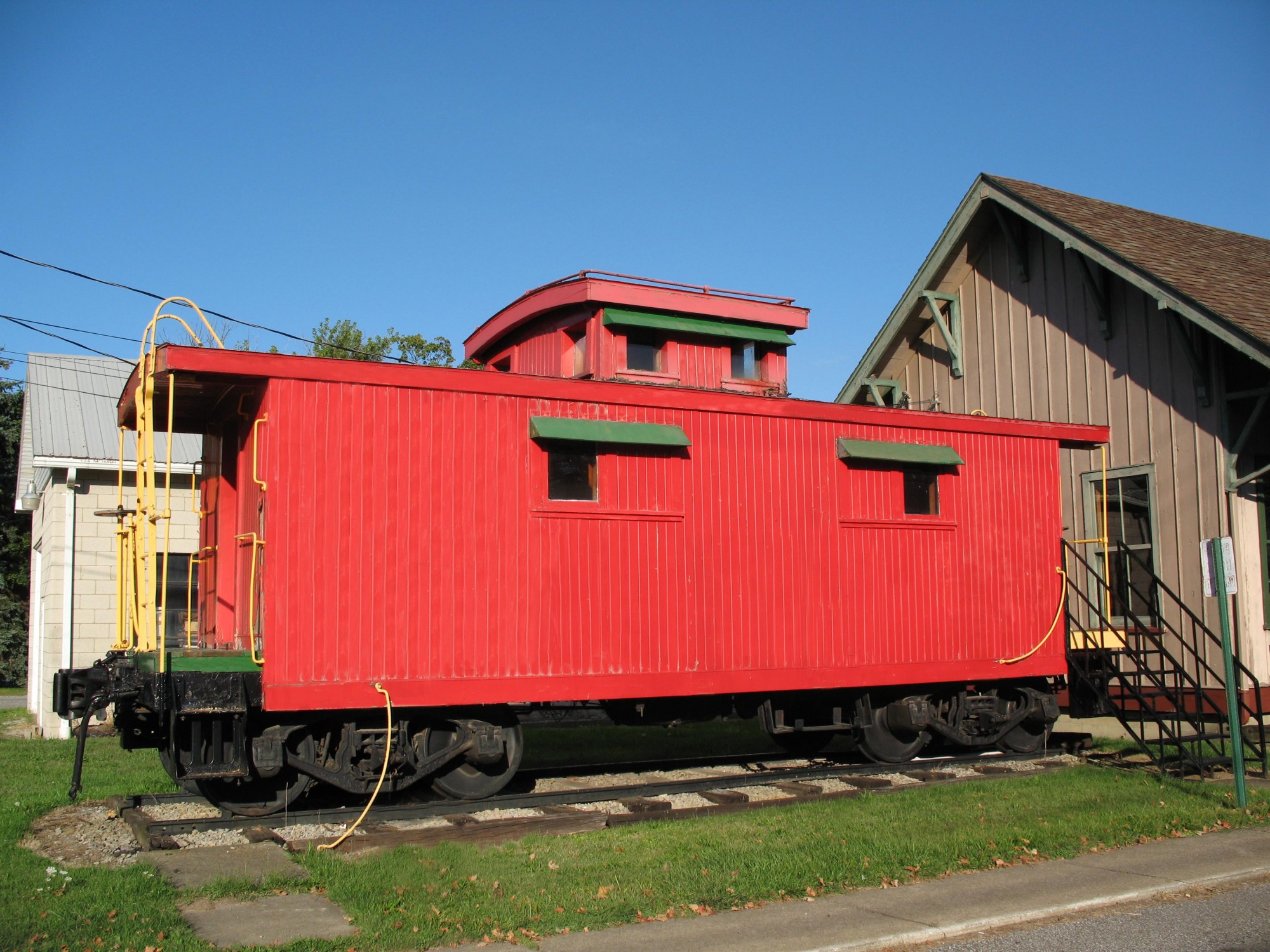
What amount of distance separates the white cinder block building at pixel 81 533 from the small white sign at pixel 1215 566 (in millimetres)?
11720

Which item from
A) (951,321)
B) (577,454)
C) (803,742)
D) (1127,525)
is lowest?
(803,742)

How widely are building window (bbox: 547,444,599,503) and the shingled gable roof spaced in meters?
→ 7.27

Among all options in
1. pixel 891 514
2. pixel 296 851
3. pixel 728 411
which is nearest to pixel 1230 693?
pixel 891 514

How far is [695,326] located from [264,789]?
6726 millimetres

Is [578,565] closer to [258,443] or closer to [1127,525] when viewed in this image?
[258,443]

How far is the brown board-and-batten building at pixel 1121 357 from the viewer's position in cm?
1287

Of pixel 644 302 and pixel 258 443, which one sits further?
pixel 644 302

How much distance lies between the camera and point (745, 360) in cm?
1320

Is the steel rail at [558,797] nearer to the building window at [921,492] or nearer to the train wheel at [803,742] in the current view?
the train wheel at [803,742]

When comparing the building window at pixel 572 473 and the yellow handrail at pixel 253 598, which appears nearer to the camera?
the yellow handrail at pixel 253 598

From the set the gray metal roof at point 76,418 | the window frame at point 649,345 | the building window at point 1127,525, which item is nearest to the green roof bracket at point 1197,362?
the building window at point 1127,525

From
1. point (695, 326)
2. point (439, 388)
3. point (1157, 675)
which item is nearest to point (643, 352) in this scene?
point (695, 326)

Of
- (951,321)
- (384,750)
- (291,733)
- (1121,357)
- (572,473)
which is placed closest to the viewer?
(291,733)

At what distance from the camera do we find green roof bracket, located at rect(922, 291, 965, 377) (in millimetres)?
16516
